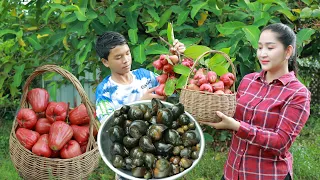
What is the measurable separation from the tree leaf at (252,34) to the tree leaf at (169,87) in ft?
2.59

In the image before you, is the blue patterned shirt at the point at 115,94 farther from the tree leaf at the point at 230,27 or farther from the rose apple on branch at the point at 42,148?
the tree leaf at the point at 230,27

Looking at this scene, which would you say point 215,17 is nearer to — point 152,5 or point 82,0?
point 152,5

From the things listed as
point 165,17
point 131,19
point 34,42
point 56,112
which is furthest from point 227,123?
point 34,42

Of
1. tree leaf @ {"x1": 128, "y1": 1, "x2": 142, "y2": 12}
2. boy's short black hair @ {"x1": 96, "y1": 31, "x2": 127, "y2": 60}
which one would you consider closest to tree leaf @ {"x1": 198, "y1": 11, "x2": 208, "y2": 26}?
tree leaf @ {"x1": 128, "y1": 1, "x2": 142, "y2": 12}

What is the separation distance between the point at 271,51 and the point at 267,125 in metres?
0.32

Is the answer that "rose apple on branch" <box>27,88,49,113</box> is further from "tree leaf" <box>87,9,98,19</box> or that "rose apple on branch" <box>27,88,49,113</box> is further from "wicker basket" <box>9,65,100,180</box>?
"tree leaf" <box>87,9,98,19</box>

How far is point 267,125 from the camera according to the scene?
1871 mm

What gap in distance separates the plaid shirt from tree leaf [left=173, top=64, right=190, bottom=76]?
0.27 m

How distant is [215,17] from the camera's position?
342 cm

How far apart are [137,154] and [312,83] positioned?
596 cm

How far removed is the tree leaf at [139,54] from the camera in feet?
9.55

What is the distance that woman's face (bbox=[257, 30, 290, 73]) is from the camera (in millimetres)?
1826

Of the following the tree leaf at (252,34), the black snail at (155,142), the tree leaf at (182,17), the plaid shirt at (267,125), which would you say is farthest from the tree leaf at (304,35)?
the black snail at (155,142)

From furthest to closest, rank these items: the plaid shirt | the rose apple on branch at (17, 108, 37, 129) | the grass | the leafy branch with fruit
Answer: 1. the grass
2. the rose apple on branch at (17, 108, 37, 129)
3. the leafy branch with fruit
4. the plaid shirt
